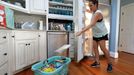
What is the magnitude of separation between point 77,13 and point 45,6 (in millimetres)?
825

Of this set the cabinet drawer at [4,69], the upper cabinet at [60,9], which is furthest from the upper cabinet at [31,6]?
the cabinet drawer at [4,69]

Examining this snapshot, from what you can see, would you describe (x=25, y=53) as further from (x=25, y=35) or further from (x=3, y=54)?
(x=3, y=54)

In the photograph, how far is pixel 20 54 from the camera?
1.90 metres

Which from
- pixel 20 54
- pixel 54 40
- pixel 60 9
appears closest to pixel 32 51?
pixel 20 54

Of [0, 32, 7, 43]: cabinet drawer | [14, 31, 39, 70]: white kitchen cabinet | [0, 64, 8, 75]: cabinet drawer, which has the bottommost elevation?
[0, 64, 8, 75]: cabinet drawer

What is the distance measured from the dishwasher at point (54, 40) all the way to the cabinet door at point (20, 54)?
712mm

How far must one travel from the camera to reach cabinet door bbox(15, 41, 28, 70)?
1.84m

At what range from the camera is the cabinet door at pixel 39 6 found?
247 cm

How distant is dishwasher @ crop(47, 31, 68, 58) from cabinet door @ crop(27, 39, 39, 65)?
0.41 meters

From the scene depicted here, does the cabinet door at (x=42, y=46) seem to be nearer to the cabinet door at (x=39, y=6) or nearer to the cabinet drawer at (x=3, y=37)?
the cabinet door at (x=39, y=6)

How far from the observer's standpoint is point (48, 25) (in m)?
2.98

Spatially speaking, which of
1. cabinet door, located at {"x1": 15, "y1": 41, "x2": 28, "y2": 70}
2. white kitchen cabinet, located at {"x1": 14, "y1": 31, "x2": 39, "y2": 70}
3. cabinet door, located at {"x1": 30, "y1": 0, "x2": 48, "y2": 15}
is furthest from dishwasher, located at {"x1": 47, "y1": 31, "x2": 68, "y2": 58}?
cabinet door, located at {"x1": 15, "y1": 41, "x2": 28, "y2": 70}

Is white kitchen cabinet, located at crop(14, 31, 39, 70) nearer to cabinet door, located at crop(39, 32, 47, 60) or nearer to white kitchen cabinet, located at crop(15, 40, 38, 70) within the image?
white kitchen cabinet, located at crop(15, 40, 38, 70)

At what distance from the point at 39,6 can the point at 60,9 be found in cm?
69
